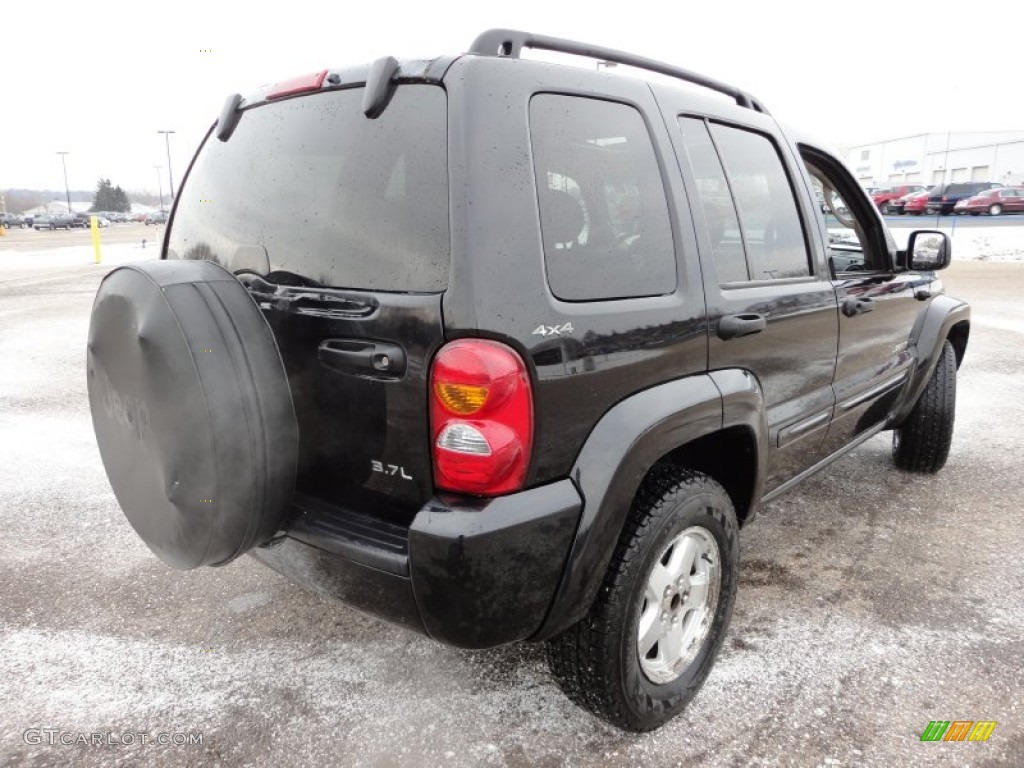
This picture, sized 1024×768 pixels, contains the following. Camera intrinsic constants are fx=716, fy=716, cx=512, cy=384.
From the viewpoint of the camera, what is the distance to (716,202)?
2.36 meters

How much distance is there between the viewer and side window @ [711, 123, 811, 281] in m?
2.50

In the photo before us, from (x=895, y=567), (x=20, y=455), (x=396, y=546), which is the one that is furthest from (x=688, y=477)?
(x=20, y=455)

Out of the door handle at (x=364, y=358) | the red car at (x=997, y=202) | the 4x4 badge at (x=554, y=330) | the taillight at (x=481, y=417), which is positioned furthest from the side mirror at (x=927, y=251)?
the red car at (x=997, y=202)

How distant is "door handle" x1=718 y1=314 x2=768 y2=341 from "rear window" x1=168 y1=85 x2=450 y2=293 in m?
0.97

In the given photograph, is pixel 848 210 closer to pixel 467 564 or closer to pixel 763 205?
pixel 763 205

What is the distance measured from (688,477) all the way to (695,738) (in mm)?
782

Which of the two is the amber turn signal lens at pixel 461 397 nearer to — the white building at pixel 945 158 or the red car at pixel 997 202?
the red car at pixel 997 202

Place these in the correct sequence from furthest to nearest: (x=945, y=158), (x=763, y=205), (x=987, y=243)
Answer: (x=945, y=158), (x=987, y=243), (x=763, y=205)

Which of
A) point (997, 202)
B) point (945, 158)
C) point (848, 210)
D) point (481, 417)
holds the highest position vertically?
point (945, 158)

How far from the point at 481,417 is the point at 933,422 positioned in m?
3.42

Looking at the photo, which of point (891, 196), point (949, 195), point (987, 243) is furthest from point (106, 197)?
point (987, 243)

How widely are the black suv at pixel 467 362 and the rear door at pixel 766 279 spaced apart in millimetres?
21

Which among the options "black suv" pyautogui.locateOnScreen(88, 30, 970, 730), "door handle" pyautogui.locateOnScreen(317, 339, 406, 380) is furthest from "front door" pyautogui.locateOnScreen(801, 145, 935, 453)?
"door handle" pyautogui.locateOnScreen(317, 339, 406, 380)

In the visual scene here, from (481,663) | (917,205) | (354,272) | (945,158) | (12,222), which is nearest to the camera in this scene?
(354,272)
